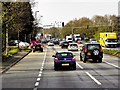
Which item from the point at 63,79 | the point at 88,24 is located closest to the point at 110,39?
the point at 63,79

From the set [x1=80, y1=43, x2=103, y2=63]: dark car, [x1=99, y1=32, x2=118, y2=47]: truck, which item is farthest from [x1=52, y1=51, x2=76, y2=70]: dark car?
[x1=99, y1=32, x2=118, y2=47]: truck

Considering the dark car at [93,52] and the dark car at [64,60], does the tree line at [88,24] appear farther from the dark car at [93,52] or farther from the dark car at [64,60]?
the dark car at [64,60]

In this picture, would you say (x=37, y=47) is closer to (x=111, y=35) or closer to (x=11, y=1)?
(x=111, y=35)

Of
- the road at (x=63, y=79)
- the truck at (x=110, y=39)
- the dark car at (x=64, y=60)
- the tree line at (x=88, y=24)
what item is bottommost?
the road at (x=63, y=79)

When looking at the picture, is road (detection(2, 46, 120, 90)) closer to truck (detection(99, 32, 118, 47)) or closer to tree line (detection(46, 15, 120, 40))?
truck (detection(99, 32, 118, 47))

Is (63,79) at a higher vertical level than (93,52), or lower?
lower

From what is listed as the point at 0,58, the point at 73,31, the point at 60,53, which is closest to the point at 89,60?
the point at 0,58

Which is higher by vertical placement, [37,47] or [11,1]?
[11,1]

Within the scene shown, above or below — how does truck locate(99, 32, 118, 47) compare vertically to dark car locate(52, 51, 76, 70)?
above

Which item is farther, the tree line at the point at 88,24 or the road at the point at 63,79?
the tree line at the point at 88,24

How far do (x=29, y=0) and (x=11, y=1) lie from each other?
9.76m

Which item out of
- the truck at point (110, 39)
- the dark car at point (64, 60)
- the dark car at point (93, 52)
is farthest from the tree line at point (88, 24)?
the dark car at point (64, 60)

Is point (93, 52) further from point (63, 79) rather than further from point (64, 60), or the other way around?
point (63, 79)

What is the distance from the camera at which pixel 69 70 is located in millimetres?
28812
